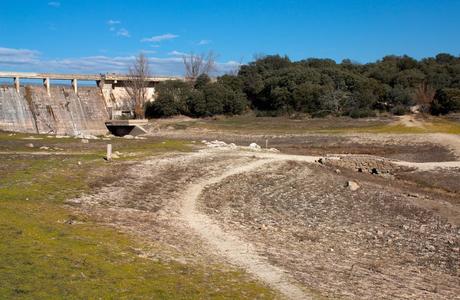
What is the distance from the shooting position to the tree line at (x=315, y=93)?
66.1 m

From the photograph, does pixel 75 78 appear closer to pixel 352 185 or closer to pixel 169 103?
pixel 169 103

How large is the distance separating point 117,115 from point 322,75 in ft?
91.7

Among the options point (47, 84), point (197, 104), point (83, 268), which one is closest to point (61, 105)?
point (47, 84)

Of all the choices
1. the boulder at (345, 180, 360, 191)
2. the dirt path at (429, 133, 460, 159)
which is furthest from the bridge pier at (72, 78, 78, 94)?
the boulder at (345, 180, 360, 191)

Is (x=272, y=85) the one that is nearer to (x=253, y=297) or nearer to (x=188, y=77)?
(x=188, y=77)

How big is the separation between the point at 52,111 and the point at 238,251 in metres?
54.4

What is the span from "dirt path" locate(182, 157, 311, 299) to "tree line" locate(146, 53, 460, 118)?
48014 millimetres

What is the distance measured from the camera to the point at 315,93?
220 ft

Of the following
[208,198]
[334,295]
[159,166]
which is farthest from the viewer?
[159,166]

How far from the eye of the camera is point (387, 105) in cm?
6831

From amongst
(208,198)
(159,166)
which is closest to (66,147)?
(159,166)

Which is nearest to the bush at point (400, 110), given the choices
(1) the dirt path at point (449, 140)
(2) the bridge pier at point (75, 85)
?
(1) the dirt path at point (449, 140)

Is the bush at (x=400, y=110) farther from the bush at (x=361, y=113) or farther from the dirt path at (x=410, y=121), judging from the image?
the bush at (x=361, y=113)

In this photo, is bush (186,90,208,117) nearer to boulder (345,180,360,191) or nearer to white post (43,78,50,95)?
white post (43,78,50,95)
